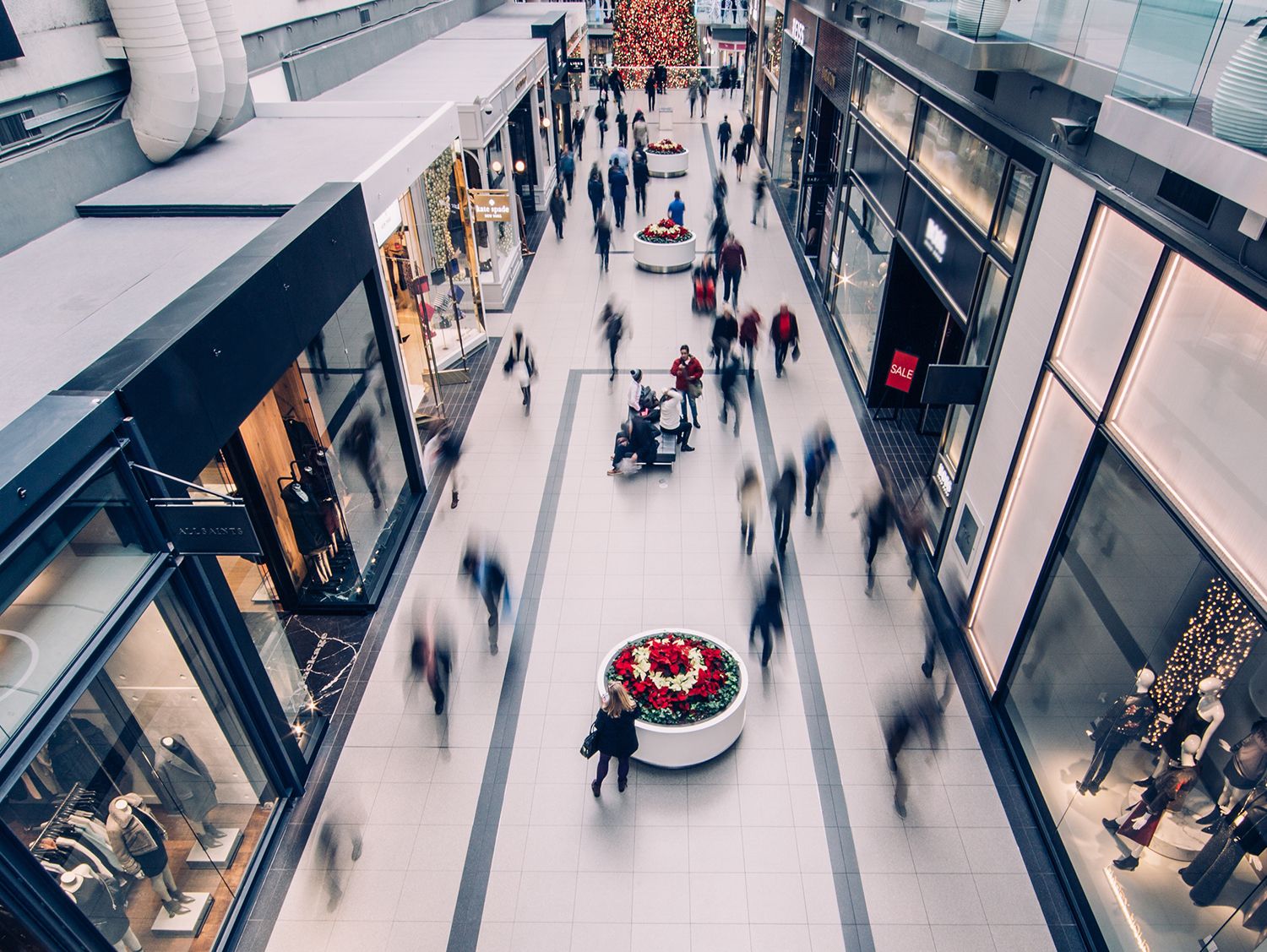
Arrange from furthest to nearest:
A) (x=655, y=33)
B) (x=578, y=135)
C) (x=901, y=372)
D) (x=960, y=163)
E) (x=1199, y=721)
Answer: (x=655, y=33) < (x=578, y=135) < (x=901, y=372) < (x=960, y=163) < (x=1199, y=721)

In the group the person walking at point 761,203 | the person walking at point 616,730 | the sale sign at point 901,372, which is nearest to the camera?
the person walking at point 616,730

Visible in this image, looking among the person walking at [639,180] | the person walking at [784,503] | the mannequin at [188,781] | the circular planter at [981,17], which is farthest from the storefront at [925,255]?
the person walking at [639,180]

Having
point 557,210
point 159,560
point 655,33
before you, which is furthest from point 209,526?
point 655,33

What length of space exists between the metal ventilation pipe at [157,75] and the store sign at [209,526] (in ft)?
18.3

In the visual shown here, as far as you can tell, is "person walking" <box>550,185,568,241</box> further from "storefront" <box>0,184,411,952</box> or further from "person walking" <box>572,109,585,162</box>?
"storefront" <box>0,184,411,952</box>

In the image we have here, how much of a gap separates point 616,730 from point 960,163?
7131mm

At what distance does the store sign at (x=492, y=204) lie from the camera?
522 inches

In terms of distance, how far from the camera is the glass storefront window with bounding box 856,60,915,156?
10230 millimetres

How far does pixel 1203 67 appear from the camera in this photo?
412 centimetres

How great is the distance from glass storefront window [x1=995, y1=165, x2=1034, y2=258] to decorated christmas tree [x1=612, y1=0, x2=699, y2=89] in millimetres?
27376

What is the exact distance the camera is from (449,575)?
908 centimetres

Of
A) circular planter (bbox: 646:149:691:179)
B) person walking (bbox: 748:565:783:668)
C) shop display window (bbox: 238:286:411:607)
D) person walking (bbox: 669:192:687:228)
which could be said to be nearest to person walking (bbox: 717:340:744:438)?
person walking (bbox: 748:565:783:668)

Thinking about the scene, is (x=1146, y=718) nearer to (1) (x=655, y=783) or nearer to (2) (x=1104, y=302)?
(2) (x=1104, y=302)

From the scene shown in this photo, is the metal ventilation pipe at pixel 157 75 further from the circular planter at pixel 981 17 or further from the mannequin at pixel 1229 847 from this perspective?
the mannequin at pixel 1229 847
